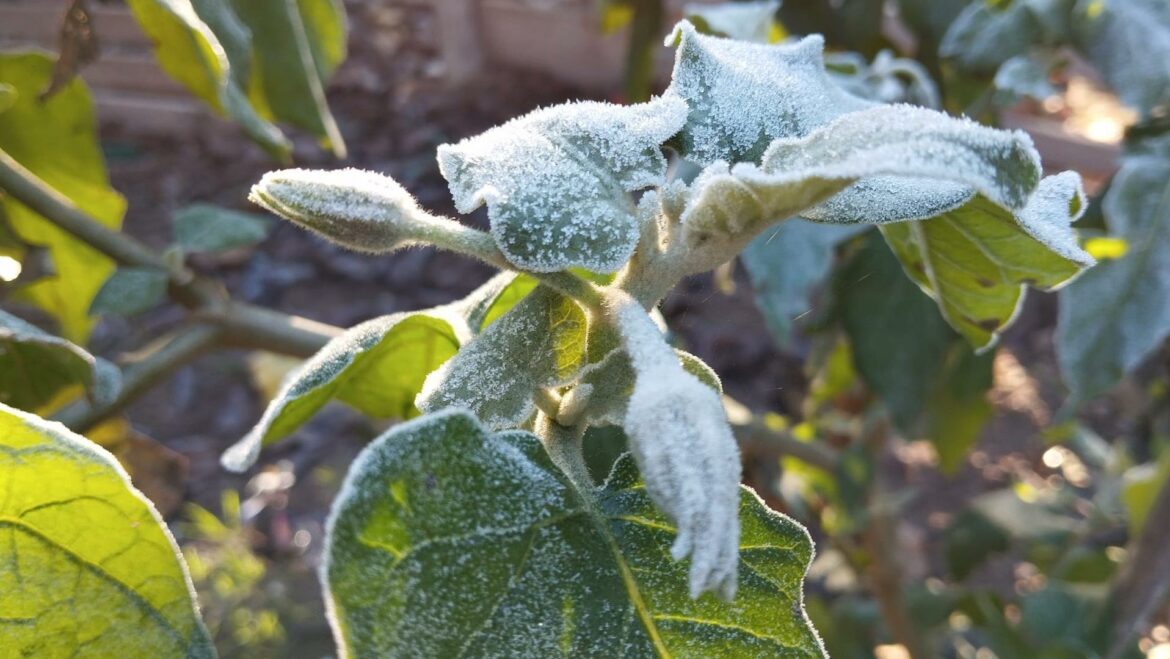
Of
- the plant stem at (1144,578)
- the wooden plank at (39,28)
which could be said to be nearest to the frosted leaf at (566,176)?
→ the plant stem at (1144,578)

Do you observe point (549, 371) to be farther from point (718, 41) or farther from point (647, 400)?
point (718, 41)

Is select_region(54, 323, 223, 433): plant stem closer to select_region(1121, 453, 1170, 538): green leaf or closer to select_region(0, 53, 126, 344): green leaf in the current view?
select_region(0, 53, 126, 344): green leaf

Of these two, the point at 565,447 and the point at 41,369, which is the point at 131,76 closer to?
the point at 41,369

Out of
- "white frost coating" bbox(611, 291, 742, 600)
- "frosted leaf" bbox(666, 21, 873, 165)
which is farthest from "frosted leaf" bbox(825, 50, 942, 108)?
"white frost coating" bbox(611, 291, 742, 600)

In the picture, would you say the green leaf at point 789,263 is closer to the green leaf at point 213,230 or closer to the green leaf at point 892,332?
the green leaf at point 892,332

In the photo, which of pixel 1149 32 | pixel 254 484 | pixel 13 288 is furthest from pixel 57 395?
pixel 254 484

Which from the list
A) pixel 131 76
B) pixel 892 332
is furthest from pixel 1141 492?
pixel 131 76
